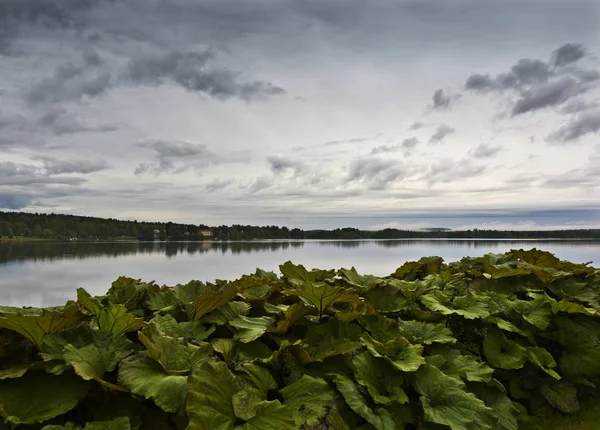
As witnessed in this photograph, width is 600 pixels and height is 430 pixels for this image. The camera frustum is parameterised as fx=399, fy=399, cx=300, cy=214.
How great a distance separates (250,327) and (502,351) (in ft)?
7.75

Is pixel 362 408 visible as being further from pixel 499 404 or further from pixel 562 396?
pixel 562 396

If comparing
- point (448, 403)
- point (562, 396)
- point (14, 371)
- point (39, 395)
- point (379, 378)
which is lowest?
point (562, 396)

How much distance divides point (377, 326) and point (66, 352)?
6.75 ft

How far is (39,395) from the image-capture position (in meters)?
2.01

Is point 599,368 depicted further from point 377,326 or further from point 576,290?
point 377,326

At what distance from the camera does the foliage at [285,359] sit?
1.98m

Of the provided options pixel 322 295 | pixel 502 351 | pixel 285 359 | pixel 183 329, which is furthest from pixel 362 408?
pixel 502 351

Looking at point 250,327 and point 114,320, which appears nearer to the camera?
point 114,320

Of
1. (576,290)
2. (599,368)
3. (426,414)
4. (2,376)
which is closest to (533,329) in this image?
(599,368)

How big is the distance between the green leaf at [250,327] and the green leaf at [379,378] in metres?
0.62

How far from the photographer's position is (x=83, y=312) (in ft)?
8.06

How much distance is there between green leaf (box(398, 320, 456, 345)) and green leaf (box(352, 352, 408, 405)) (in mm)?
498

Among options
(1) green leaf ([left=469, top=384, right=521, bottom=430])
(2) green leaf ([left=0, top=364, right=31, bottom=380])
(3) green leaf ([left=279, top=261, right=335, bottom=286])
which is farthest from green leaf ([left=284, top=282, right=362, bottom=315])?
(2) green leaf ([left=0, top=364, right=31, bottom=380])

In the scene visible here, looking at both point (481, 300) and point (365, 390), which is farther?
point (481, 300)
